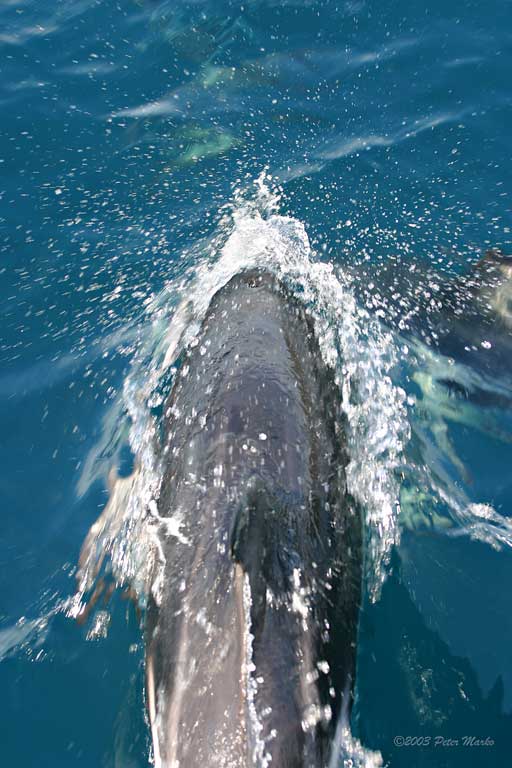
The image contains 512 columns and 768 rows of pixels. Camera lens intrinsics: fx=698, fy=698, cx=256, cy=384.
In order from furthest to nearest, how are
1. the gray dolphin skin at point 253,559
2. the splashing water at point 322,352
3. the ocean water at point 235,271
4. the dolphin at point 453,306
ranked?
the dolphin at point 453,306 < the splashing water at point 322,352 < the ocean water at point 235,271 < the gray dolphin skin at point 253,559

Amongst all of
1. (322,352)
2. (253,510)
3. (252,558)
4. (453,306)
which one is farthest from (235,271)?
(252,558)

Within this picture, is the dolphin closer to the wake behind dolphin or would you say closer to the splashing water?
the splashing water

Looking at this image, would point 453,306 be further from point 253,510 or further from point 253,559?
point 253,559

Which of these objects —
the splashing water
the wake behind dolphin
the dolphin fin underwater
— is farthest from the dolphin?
the dolphin fin underwater

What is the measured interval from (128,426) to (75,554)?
1.17 meters

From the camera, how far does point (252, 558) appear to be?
360cm

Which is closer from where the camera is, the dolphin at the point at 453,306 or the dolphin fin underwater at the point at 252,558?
the dolphin fin underwater at the point at 252,558

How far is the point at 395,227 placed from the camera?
800 cm

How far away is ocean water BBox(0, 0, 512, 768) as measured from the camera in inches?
176

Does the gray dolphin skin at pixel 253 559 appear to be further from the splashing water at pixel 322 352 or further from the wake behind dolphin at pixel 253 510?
the splashing water at pixel 322 352

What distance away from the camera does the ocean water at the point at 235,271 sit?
448cm

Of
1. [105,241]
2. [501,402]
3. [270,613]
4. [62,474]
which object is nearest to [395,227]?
[501,402]

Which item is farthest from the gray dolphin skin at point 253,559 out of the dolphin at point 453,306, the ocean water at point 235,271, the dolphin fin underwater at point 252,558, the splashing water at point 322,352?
the dolphin at point 453,306

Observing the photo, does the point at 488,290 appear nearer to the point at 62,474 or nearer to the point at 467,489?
the point at 467,489
